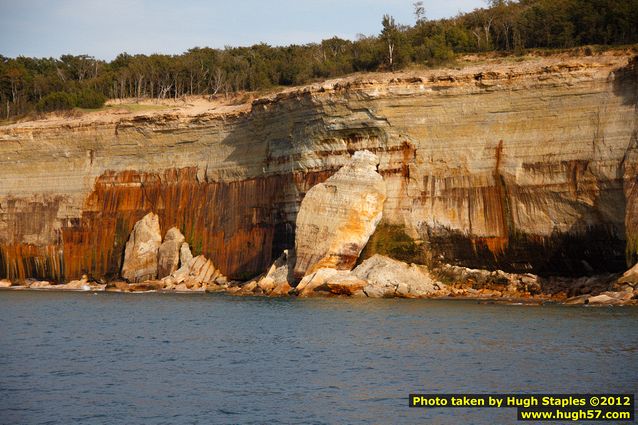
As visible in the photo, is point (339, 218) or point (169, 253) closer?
point (339, 218)

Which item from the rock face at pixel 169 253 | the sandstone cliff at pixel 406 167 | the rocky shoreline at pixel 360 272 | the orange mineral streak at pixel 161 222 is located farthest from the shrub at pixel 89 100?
the rocky shoreline at pixel 360 272

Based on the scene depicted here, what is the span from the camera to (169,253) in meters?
49.9

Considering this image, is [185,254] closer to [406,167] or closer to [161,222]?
[161,222]

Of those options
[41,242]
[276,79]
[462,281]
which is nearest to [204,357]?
[462,281]

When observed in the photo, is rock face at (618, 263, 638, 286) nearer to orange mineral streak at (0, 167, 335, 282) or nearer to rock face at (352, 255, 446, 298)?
rock face at (352, 255, 446, 298)

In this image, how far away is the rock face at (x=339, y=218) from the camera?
4038 centimetres

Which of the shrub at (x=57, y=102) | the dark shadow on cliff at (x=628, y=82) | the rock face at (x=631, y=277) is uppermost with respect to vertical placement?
the shrub at (x=57, y=102)

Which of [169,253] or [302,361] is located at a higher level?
[302,361]

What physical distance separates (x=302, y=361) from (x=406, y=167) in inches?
810

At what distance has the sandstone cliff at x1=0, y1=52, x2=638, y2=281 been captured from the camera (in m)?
37.7

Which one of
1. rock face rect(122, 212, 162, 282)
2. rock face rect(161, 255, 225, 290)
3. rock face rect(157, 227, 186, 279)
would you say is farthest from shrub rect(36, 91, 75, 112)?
rock face rect(161, 255, 225, 290)

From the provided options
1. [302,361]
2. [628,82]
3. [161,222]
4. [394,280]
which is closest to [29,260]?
[161,222]

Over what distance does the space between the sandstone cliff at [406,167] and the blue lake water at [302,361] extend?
18.8 feet

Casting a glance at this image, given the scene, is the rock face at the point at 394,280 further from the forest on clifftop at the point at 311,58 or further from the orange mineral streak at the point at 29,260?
the orange mineral streak at the point at 29,260
